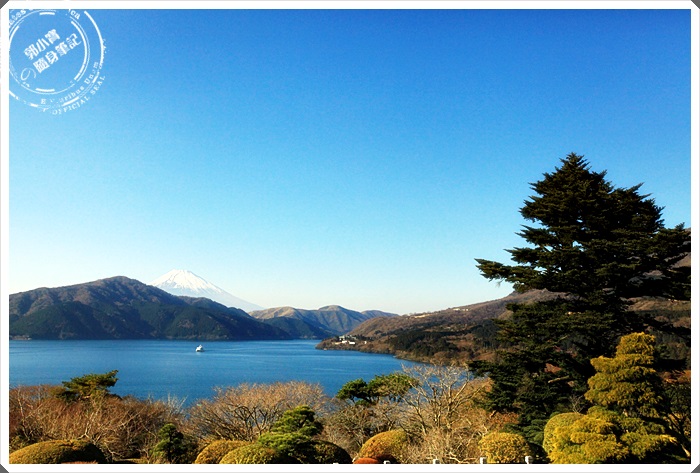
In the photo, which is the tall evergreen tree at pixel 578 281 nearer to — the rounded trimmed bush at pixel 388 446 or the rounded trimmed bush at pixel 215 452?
the rounded trimmed bush at pixel 388 446

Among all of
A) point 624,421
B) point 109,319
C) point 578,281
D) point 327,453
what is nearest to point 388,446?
point 327,453

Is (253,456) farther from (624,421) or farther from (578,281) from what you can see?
(578,281)

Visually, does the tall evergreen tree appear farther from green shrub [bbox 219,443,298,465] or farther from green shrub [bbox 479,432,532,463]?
green shrub [bbox 219,443,298,465]

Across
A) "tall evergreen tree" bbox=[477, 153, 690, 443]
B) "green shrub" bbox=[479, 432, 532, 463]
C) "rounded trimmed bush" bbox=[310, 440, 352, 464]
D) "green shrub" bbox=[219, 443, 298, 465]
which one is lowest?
"rounded trimmed bush" bbox=[310, 440, 352, 464]

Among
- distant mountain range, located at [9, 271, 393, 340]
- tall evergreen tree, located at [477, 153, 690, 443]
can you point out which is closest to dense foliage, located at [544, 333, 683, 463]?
tall evergreen tree, located at [477, 153, 690, 443]

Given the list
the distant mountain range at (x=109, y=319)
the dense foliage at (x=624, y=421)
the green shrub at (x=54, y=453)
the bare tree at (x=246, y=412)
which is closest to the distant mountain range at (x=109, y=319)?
the distant mountain range at (x=109, y=319)

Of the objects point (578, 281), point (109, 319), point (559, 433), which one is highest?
point (109, 319)

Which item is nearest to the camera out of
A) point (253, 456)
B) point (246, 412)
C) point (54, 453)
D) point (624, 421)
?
point (253, 456)
